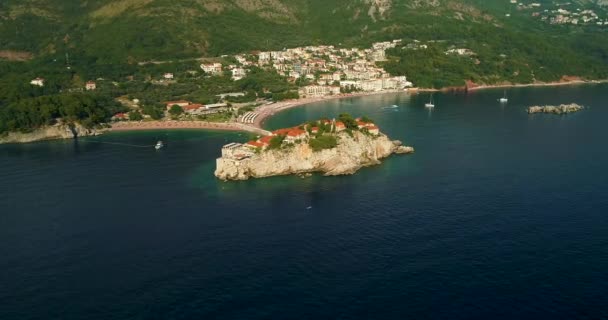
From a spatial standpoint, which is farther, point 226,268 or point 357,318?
point 226,268

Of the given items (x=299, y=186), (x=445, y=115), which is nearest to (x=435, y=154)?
(x=299, y=186)

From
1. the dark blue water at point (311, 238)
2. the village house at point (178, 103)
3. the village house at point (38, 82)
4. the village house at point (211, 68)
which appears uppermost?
the village house at point (211, 68)

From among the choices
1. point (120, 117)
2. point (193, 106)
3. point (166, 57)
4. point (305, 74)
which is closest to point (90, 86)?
point (120, 117)

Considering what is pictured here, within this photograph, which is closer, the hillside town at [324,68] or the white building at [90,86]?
the white building at [90,86]

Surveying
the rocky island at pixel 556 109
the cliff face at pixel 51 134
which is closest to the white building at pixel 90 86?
the cliff face at pixel 51 134

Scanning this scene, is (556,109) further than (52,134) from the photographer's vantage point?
Yes

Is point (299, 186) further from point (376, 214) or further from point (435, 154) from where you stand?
point (435, 154)

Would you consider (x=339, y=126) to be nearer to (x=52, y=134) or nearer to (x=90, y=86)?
(x=52, y=134)

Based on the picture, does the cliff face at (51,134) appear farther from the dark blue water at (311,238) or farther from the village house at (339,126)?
the village house at (339,126)
